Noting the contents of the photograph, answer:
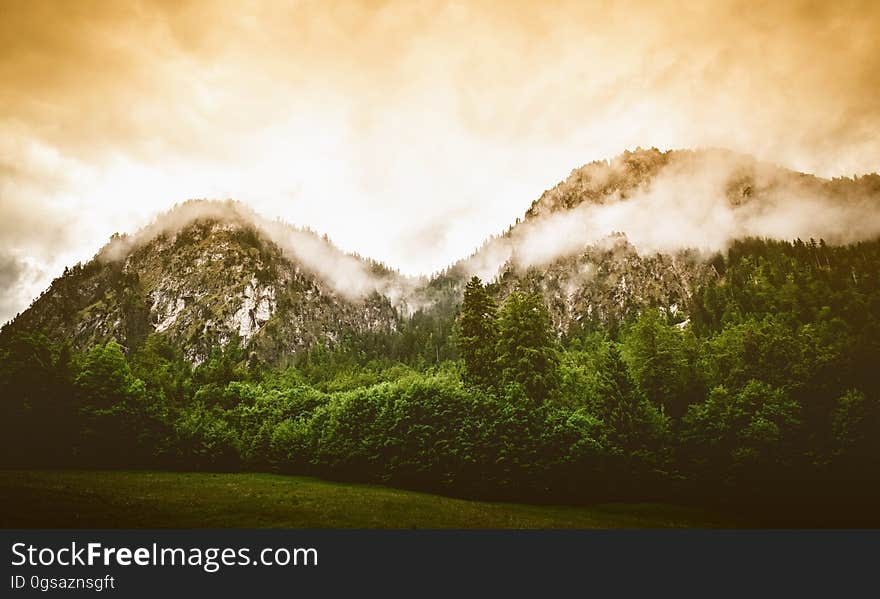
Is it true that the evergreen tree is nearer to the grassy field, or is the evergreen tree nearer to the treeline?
the treeline

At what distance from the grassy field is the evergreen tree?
16.0m

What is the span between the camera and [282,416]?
246 ft

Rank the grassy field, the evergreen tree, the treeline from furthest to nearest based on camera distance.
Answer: the evergreen tree, the treeline, the grassy field

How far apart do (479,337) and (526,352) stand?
776 cm

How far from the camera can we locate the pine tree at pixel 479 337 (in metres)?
63.1

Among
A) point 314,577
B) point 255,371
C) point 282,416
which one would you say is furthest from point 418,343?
point 314,577

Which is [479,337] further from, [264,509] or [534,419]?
[264,509]

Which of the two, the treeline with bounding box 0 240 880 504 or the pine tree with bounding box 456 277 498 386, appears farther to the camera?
the pine tree with bounding box 456 277 498 386

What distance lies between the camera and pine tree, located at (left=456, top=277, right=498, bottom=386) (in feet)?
207

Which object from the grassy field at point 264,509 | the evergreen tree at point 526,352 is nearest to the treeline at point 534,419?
the evergreen tree at point 526,352

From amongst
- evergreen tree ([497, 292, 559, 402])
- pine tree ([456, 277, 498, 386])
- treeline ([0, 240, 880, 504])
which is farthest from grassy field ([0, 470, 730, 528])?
pine tree ([456, 277, 498, 386])

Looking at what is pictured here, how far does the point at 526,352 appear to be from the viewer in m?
59.7

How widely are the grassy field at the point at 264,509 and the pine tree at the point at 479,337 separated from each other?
64.3 ft

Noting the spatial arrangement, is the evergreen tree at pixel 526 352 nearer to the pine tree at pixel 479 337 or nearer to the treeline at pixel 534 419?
the treeline at pixel 534 419
